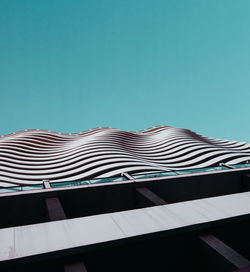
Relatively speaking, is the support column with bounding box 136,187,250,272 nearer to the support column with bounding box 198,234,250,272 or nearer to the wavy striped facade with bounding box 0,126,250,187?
the support column with bounding box 198,234,250,272

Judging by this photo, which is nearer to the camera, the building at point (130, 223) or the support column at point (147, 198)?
the building at point (130, 223)

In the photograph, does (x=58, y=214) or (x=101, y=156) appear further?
(x=101, y=156)

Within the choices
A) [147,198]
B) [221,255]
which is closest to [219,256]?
[221,255]

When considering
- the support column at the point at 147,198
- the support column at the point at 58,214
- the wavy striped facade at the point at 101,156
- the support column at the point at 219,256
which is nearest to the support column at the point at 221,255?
the support column at the point at 219,256

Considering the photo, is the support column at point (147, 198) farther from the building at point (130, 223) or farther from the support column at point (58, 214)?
the support column at point (58, 214)

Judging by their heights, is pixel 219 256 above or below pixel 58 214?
below

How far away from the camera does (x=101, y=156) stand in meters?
27.4

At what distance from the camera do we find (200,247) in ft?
27.0

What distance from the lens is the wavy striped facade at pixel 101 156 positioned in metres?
23.5

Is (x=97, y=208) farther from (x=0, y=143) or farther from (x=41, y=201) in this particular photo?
(x=0, y=143)

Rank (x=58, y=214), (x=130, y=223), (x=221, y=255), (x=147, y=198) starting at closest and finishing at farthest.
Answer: (x=221, y=255) → (x=130, y=223) → (x=58, y=214) → (x=147, y=198)

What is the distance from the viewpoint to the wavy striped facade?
77.1ft

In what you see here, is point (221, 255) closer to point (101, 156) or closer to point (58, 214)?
point (58, 214)

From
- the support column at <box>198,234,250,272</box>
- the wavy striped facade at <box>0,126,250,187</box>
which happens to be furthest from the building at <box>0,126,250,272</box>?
the wavy striped facade at <box>0,126,250,187</box>
